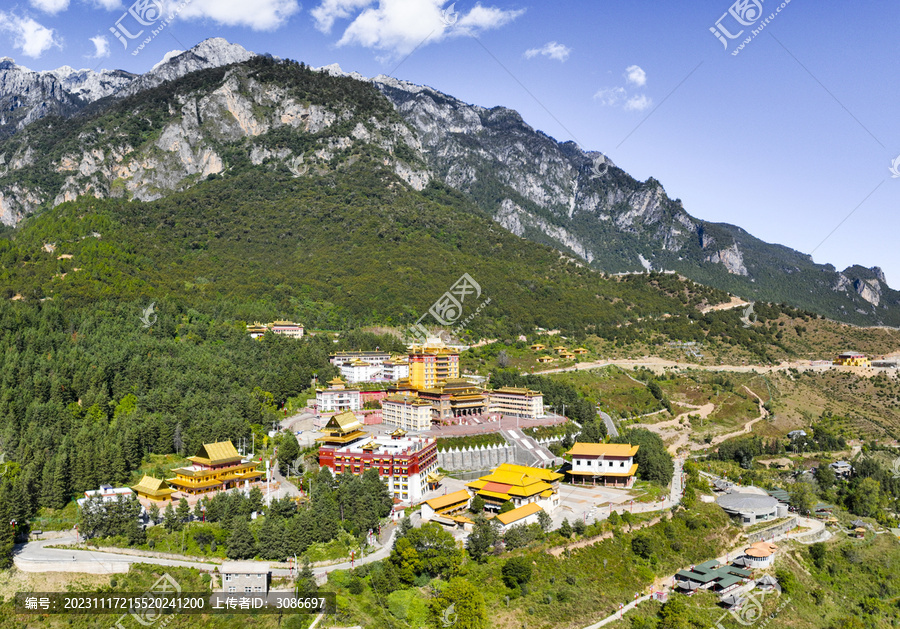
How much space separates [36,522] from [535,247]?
388 ft

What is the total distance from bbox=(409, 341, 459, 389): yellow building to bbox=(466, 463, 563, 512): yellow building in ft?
73.7

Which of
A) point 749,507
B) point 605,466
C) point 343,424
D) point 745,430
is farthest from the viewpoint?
point 745,430

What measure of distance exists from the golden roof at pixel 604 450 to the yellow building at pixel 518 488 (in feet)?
16.7

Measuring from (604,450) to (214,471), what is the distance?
31.3m

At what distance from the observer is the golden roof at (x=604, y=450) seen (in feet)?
187

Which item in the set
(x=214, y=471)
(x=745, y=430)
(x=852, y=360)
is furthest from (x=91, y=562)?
(x=852, y=360)

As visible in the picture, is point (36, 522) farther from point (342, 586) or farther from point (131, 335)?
point (131, 335)

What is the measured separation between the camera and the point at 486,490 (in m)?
49.3

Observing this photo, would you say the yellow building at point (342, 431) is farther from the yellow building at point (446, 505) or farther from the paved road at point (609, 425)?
the paved road at point (609, 425)

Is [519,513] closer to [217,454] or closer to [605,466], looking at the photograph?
[605,466]

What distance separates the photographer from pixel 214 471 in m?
50.3

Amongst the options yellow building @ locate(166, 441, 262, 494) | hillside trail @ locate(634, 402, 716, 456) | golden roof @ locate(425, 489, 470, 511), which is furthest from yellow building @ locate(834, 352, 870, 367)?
yellow building @ locate(166, 441, 262, 494)

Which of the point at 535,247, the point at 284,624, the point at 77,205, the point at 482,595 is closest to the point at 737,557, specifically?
the point at 482,595

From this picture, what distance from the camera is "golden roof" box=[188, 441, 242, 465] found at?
50.6 meters
